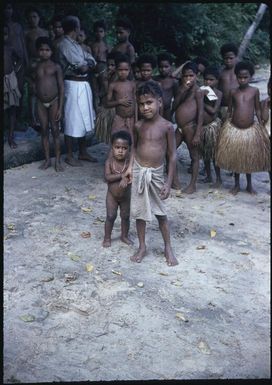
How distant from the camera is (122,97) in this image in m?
5.66

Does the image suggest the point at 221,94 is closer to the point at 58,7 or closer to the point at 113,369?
the point at 113,369

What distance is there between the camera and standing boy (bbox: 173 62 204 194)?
5.57 metres

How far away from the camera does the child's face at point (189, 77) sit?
5.52 meters

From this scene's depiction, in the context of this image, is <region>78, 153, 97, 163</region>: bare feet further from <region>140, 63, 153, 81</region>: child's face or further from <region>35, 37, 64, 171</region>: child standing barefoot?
<region>140, 63, 153, 81</region>: child's face

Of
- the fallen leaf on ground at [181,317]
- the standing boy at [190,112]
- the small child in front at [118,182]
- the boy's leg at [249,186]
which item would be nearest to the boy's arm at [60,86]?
the standing boy at [190,112]

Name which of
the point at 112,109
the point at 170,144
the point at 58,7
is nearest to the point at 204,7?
the point at 58,7

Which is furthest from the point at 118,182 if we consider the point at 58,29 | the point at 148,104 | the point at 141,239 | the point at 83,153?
the point at 58,29

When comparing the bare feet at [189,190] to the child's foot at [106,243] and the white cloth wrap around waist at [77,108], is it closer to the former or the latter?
the white cloth wrap around waist at [77,108]

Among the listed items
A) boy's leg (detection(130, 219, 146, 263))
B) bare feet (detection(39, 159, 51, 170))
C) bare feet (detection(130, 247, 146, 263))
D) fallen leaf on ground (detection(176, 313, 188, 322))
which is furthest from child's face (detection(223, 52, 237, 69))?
fallen leaf on ground (detection(176, 313, 188, 322))

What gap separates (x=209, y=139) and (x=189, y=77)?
2.34 ft

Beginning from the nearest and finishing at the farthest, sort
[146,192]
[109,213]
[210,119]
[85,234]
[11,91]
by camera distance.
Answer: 1. [146,192]
2. [109,213]
3. [85,234]
4. [210,119]
5. [11,91]

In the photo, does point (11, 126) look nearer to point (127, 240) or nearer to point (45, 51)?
point (45, 51)

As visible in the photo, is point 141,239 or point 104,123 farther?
point 104,123

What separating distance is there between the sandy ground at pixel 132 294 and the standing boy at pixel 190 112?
0.46 metres
